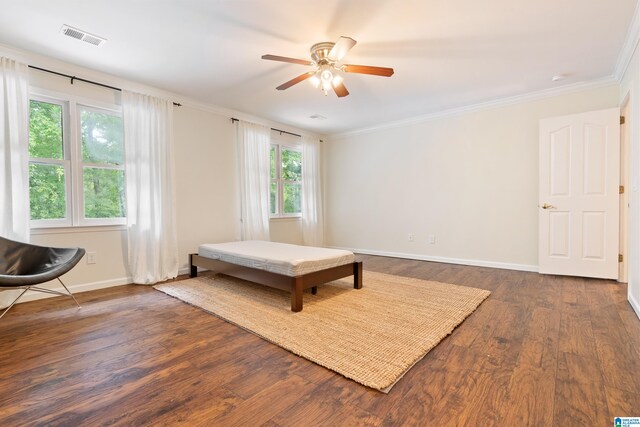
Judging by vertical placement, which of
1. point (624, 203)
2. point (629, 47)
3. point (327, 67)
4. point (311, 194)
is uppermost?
point (629, 47)

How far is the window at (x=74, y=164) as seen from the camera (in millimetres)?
3148

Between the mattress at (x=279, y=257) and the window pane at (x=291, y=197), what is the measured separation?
2.05 meters

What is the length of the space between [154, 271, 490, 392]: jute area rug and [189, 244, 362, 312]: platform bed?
6.2 inches

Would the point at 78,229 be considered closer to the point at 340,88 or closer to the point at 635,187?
the point at 340,88

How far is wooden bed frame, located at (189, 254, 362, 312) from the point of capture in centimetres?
268

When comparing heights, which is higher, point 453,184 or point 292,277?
point 453,184

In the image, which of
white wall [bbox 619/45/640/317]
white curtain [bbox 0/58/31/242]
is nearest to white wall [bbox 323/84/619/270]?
white wall [bbox 619/45/640/317]

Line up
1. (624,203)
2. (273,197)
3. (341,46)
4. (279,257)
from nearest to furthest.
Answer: (341,46), (279,257), (624,203), (273,197)

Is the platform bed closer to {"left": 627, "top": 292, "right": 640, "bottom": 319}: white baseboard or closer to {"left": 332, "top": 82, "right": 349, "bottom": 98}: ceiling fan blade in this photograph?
{"left": 332, "top": 82, "right": 349, "bottom": 98}: ceiling fan blade

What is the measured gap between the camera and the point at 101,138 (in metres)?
3.58

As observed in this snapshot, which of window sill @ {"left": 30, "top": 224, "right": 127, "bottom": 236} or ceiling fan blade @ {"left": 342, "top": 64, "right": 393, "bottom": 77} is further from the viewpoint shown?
window sill @ {"left": 30, "top": 224, "right": 127, "bottom": 236}

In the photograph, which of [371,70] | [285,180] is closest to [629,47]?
[371,70]

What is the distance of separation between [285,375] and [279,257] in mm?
1386

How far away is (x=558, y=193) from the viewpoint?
12.8 ft
